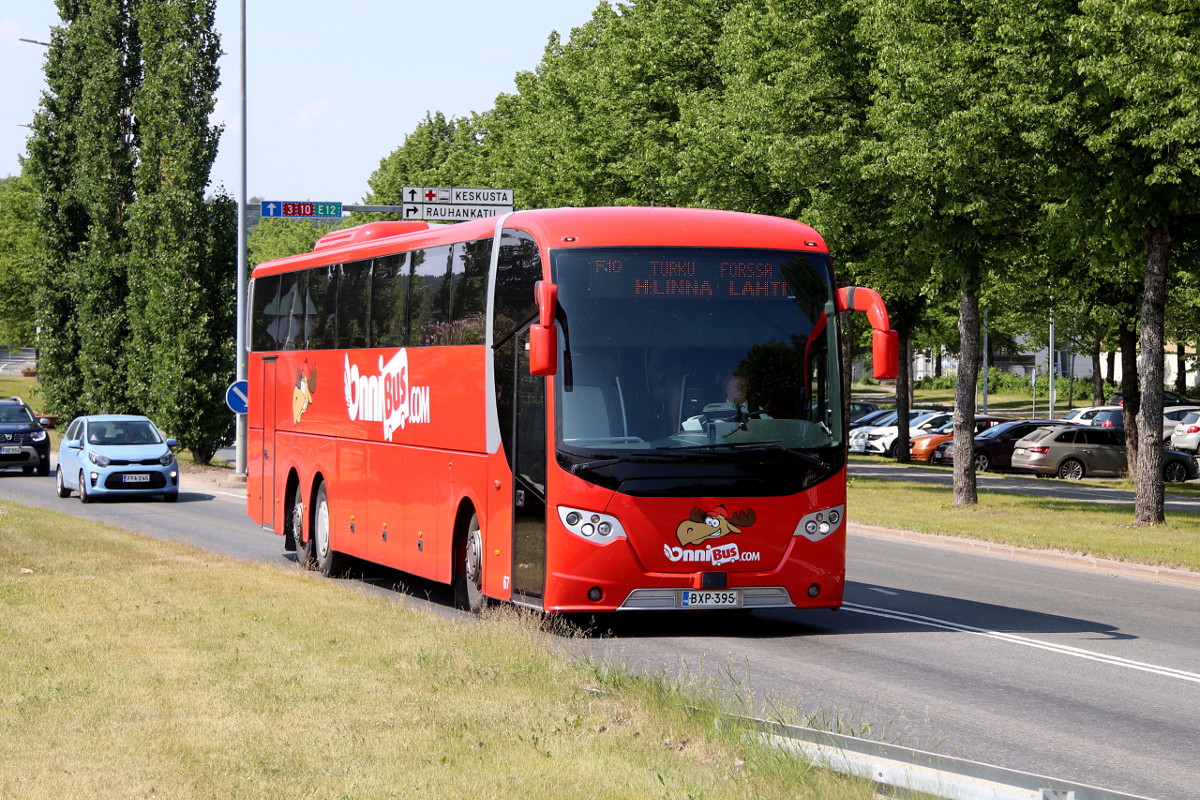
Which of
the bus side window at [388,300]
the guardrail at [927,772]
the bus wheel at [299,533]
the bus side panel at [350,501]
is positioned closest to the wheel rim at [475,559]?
the bus side window at [388,300]

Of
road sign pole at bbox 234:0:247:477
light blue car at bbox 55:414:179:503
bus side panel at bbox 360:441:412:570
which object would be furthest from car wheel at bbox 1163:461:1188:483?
bus side panel at bbox 360:441:412:570

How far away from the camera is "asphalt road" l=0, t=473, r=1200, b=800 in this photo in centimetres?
845

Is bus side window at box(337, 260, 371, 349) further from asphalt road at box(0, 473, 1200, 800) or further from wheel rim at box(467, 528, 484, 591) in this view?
wheel rim at box(467, 528, 484, 591)

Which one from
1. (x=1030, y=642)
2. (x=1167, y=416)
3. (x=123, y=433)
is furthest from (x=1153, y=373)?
(x=1167, y=416)

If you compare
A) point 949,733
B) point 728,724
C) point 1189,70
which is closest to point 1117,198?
point 1189,70

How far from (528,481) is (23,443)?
28.9 meters

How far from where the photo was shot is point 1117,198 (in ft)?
68.8

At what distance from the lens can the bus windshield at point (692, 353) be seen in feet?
38.8

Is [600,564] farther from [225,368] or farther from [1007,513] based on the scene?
[225,368]

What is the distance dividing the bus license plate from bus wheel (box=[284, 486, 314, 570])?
750cm

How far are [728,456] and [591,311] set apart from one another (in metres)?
1.58

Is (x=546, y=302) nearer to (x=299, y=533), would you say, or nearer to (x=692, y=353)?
(x=692, y=353)

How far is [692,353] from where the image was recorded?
11.9 metres

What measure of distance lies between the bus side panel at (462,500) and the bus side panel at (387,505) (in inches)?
42.2
